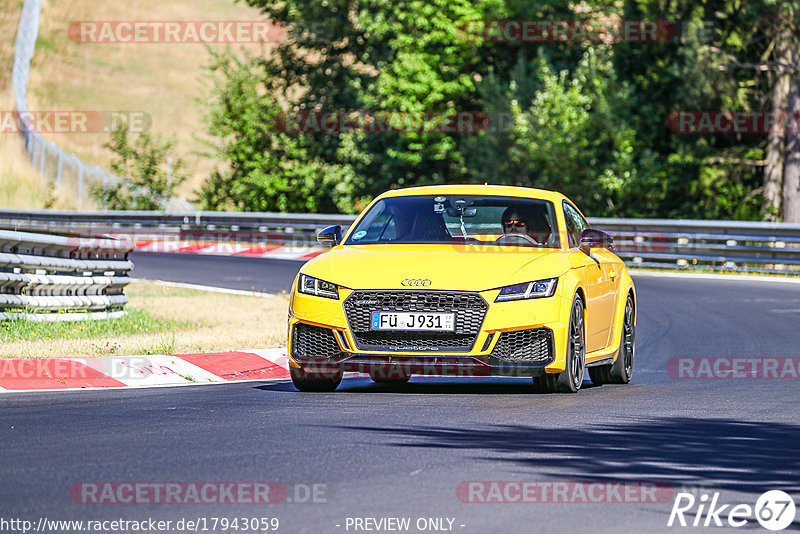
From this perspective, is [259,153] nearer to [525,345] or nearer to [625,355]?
[625,355]

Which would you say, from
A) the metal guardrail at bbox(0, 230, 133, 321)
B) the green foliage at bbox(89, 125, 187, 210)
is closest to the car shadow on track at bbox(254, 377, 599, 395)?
the metal guardrail at bbox(0, 230, 133, 321)

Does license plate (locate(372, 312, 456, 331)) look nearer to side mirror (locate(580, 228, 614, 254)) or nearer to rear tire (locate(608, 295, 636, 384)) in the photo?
side mirror (locate(580, 228, 614, 254))

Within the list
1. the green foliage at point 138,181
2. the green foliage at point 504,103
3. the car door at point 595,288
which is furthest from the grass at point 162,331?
the green foliage at point 138,181

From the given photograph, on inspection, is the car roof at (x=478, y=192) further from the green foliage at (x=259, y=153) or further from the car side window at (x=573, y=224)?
the green foliage at (x=259, y=153)

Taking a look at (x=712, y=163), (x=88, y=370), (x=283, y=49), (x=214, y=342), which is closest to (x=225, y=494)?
(x=88, y=370)

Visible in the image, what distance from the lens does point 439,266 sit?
35.3ft

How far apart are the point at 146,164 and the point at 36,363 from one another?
39702 mm

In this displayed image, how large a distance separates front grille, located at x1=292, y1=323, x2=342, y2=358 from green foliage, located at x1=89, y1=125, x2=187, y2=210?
130 feet

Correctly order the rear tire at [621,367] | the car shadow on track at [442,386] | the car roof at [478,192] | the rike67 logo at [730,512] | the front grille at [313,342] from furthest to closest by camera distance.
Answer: the rear tire at [621,367] → the car roof at [478,192] → the car shadow on track at [442,386] → the front grille at [313,342] → the rike67 logo at [730,512]

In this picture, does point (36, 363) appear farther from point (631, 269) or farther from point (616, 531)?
point (631, 269)

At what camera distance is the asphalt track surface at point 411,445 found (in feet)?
20.7

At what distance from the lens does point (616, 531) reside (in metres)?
5.96

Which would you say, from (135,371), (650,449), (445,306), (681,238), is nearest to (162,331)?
(135,371)

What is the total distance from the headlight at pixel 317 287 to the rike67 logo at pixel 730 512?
14.7 ft
